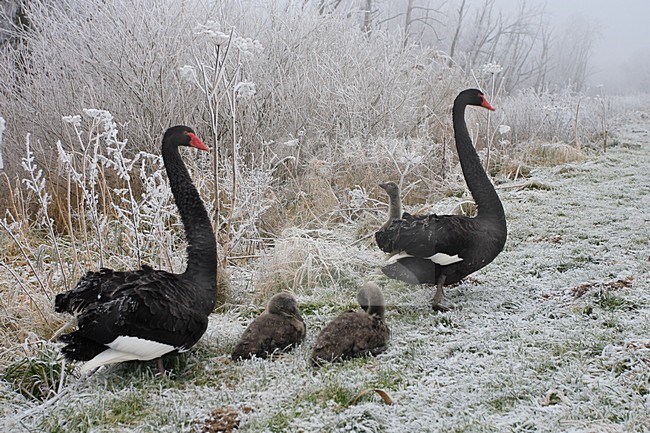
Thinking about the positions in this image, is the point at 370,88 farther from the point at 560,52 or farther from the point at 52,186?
the point at 560,52

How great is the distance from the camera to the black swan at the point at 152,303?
2.89m

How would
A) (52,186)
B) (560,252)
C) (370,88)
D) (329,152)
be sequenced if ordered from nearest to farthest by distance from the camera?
(560,252), (52,186), (329,152), (370,88)

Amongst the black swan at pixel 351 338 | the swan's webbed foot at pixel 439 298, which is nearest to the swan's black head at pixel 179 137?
the black swan at pixel 351 338

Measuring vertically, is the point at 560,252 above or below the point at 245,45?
below

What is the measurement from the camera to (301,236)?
623 cm

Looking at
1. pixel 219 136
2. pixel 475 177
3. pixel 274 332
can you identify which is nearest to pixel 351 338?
pixel 274 332

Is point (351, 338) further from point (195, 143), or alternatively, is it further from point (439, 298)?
point (195, 143)

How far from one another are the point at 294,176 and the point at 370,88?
96.2 inches

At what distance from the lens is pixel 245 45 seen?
13.9 ft

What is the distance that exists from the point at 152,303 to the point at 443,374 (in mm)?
1668

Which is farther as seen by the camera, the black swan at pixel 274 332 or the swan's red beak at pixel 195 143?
the swan's red beak at pixel 195 143

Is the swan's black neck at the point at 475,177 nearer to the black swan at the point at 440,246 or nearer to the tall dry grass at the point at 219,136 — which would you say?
the black swan at the point at 440,246

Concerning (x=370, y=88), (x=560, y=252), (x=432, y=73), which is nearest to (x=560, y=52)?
(x=432, y=73)

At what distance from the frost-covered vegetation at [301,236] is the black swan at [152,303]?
23cm
